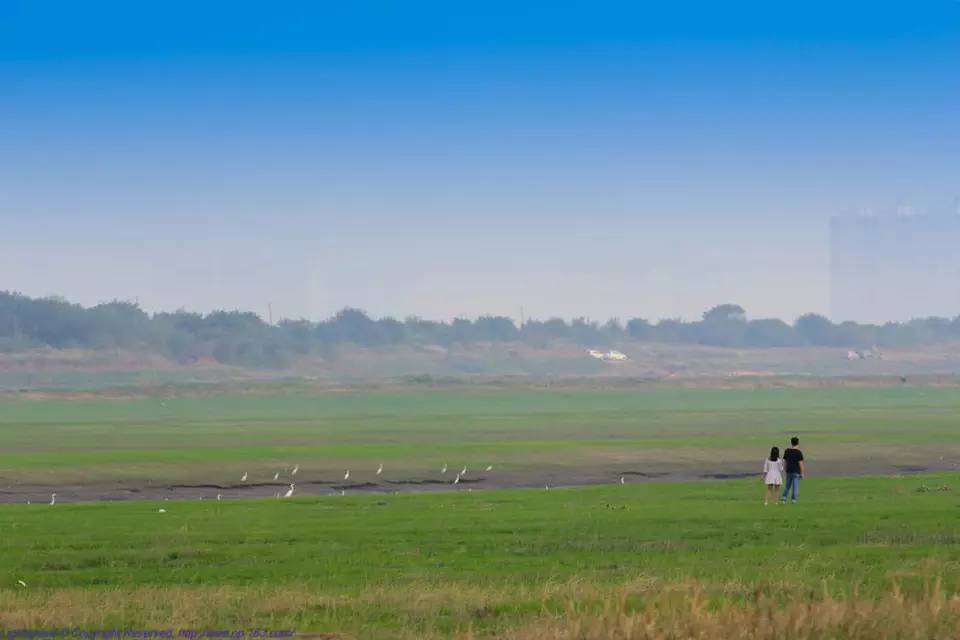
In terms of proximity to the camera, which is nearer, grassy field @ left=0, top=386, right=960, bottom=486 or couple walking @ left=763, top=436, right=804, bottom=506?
couple walking @ left=763, top=436, right=804, bottom=506

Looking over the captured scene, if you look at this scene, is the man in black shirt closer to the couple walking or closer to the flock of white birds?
the couple walking

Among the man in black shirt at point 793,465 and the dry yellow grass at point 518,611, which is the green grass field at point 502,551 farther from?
the man in black shirt at point 793,465

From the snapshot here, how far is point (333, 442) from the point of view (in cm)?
8775

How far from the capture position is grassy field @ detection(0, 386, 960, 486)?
2633 inches

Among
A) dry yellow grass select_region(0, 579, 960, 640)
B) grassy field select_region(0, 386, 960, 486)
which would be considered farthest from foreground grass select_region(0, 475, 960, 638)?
grassy field select_region(0, 386, 960, 486)

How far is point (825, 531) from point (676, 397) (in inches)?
5787

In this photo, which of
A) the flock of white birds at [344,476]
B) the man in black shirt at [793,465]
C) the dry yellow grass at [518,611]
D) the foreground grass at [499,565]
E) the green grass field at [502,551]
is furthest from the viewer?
the flock of white birds at [344,476]

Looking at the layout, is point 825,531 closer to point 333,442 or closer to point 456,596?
point 456,596

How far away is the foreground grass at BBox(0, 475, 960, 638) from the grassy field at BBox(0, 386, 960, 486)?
21.2 meters

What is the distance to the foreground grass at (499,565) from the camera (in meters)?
20.5

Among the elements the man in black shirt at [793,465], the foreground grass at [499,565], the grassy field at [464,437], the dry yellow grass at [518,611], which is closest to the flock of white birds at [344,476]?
the grassy field at [464,437]

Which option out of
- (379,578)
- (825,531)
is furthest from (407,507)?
(379,578)

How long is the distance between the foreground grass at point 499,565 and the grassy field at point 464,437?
2119 centimetres

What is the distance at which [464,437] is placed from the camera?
303 feet
